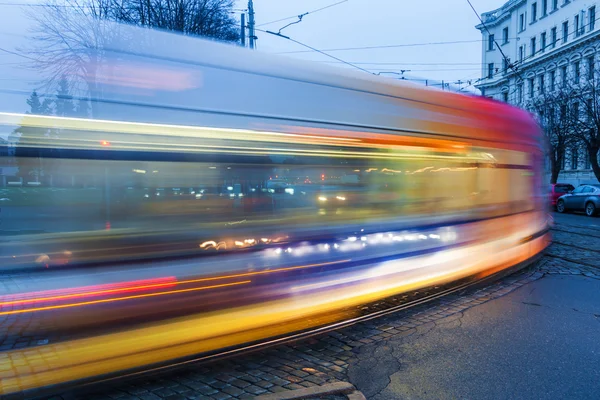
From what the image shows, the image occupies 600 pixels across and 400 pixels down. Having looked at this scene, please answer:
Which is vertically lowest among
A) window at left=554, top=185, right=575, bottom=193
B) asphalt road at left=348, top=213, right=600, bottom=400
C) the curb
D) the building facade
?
asphalt road at left=348, top=213, right=600, bottom=400

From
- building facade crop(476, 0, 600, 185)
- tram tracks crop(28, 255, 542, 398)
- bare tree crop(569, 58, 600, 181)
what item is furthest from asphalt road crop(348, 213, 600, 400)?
building facade crop(476, 0, 600, 185)

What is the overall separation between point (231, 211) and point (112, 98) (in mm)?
1247

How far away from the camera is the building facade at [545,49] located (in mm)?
37875

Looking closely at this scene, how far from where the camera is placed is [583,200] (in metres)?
A: 20.9

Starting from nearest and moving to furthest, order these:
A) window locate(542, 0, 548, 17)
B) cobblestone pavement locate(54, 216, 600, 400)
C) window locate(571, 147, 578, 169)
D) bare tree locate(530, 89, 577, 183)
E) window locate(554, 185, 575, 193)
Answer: cobblestone pavement locate(54, 216, 600, 400) → window locate(554, 185, 575, 193) → bare tree locate(530, 89, 577, 183) → window locate(571, 147, 578, 169) → window locate(542, 0, 548, 17)

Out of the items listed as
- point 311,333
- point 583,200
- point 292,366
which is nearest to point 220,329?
point 292,366

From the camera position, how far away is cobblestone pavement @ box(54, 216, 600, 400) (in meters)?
3.64

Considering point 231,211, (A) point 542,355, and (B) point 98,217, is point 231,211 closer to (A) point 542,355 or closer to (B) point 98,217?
(B) point 98,217

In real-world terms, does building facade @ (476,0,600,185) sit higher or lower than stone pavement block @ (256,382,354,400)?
higher

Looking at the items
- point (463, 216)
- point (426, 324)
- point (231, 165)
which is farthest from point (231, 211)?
point (463, 216)

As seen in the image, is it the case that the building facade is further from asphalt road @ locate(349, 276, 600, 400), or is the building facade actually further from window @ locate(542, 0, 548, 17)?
asphalt road @ locate(349, 276, 600, 400)

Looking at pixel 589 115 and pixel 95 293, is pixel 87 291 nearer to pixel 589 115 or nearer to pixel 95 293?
pixel 95 293

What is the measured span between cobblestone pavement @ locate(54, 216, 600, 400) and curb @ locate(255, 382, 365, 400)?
15 cm

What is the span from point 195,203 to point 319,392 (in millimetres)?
1768
